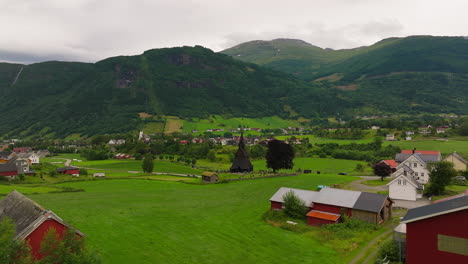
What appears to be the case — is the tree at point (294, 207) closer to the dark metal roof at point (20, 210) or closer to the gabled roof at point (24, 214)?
the gabled roof at point (24, 214)

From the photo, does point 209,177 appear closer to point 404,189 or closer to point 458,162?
point 404,189

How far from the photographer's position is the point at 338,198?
→ 34.2 m

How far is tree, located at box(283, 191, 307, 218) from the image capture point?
34.2 meters

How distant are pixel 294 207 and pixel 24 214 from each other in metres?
24.7

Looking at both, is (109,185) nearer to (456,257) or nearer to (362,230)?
(362,230)

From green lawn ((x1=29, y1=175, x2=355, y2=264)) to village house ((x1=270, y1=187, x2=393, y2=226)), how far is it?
463cm

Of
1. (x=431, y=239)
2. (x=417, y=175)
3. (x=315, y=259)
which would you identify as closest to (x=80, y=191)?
(x=315, y=259)

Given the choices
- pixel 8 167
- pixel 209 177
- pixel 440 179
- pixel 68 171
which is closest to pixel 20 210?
pixel 209 177

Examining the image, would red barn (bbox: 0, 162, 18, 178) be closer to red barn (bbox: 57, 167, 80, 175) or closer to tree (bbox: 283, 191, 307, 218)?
red barn (bbox: 57, 167, 80, 175)

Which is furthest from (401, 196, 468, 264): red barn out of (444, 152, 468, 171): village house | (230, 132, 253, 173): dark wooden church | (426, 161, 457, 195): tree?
(444, 152, 468, 171): village house

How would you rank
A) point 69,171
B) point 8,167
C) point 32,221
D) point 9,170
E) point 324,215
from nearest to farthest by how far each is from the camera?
point 32,221 < point 324,215 < point 9,170 < point 8,167 < point 69,171

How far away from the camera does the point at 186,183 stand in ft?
182

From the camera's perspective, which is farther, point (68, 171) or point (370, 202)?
point (68, 171)

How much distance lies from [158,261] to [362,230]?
62.3 feet
